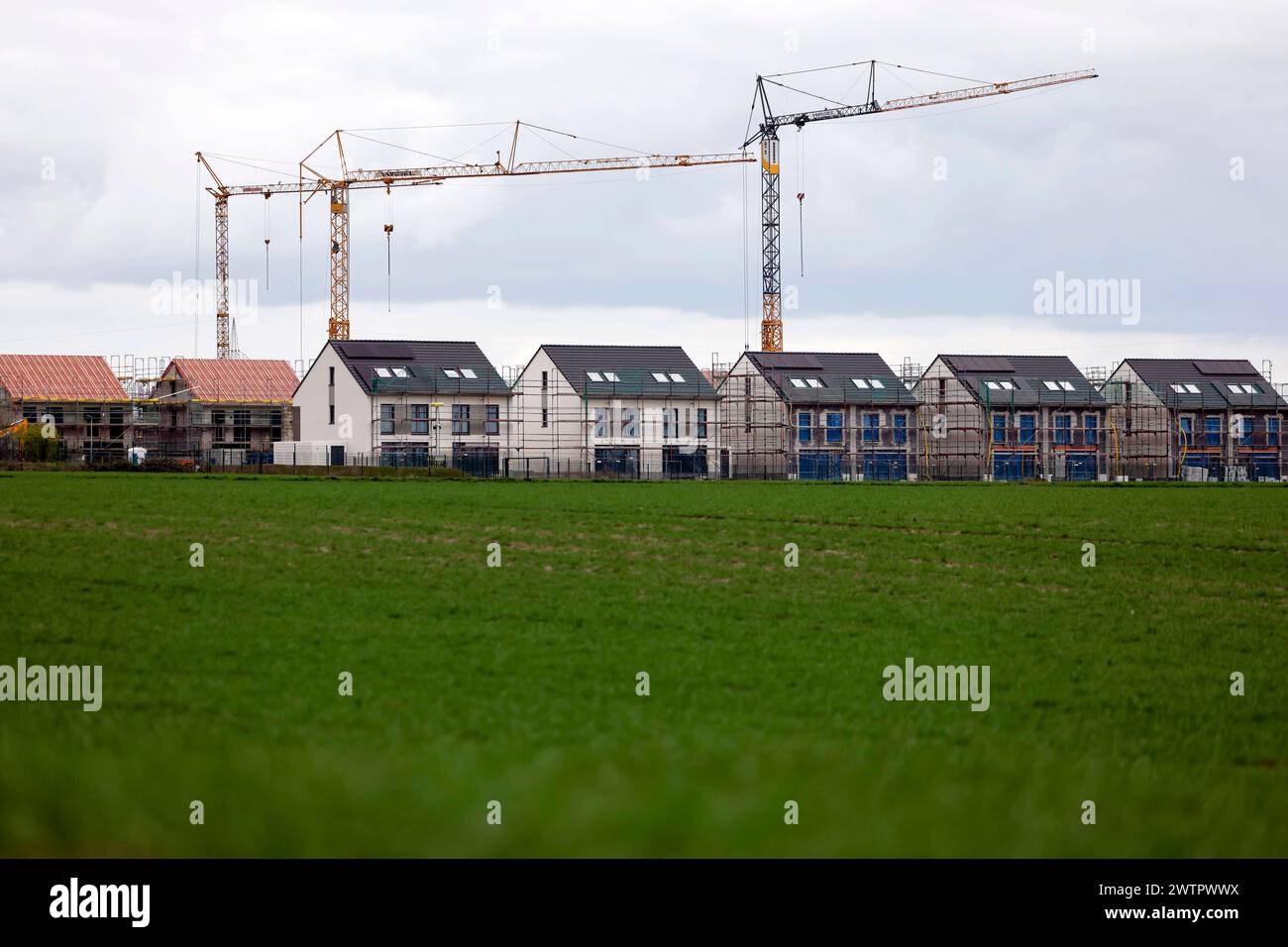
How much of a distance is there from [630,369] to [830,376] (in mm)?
14302

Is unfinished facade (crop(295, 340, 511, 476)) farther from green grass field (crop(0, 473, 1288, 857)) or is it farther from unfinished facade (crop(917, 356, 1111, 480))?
green grass field (crop(0, 473, 1288, 857))

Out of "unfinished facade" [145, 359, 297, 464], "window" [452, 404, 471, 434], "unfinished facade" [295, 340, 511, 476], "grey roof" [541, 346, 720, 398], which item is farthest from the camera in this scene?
"unfinished facade" [145, 359, 297, 464]

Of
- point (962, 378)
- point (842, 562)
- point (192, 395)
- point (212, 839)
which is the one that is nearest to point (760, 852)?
point (212, 839)

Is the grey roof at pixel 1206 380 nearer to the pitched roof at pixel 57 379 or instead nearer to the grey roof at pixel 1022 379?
the grey roof at pixel 1022 379

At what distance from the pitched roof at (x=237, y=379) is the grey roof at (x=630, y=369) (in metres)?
33.6

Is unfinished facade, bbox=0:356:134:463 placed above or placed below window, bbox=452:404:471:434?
above

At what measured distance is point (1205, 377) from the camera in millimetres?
97312

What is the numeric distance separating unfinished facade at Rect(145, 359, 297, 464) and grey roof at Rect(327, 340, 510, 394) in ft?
73.8

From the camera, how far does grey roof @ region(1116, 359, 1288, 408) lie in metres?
94.8

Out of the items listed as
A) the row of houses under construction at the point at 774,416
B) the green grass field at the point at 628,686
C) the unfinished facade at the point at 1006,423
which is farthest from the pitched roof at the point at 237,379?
the green grass field at the point at 628,686

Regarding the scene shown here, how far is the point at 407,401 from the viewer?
3322 inches

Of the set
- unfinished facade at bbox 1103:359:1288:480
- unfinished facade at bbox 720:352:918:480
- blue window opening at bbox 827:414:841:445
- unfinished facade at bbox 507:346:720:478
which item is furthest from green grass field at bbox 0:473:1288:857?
unfinished facade at bbox 1103:359:1288:480

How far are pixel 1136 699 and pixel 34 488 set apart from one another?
34499 mm

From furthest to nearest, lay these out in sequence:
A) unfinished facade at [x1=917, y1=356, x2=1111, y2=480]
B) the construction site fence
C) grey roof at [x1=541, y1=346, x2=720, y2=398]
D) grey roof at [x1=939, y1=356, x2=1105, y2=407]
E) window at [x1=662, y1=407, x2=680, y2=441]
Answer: grey roof at [x1=939, y1=356, x2=1105, y2=407], unfinished facade at [x1=917, y1=356, x2=1111, y2=480], window at [x1=662, y1=407, x2=680, y2=441], grey roof at [x1=541, y1=346, x2=720, y2=398], the construction site fence
